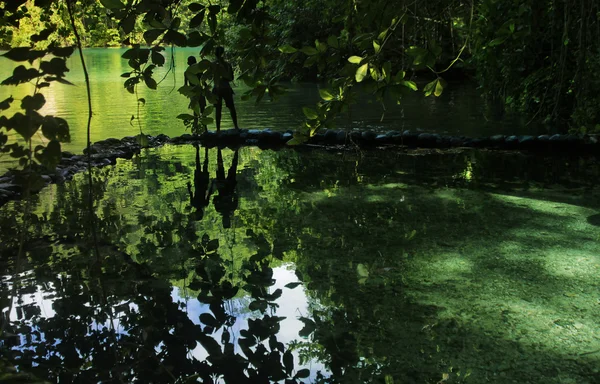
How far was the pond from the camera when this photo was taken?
2744 mm

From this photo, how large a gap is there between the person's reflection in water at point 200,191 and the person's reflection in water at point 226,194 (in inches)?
4.6

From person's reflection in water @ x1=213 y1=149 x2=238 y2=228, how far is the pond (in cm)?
4

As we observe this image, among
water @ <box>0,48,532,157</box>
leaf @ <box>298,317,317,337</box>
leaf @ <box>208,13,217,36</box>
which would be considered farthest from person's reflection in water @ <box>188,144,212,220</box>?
leaf @ <box>208,13,217,36</box>

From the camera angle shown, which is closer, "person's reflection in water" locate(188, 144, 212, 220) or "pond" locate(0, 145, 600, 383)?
"pond" locate(0, 145, 600, 383)

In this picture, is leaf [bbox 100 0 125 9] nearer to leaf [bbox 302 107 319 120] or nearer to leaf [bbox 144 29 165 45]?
leaf [bbox 144 29 165 45]

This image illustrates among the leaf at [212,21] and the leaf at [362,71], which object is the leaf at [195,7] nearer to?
the leaf at [212,21]

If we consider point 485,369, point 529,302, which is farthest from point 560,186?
point 485,369

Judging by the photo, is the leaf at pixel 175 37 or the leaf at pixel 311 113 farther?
the leaf at pixel 311 113

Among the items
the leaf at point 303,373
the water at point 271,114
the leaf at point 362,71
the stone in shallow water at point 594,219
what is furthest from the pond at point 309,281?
the water at point 271,114

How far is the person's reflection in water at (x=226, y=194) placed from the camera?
5363 mm

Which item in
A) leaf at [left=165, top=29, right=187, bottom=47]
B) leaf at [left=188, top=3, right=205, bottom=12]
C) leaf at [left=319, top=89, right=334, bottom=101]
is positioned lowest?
leaf at [left=319, top=89, right=334, bottom=101]

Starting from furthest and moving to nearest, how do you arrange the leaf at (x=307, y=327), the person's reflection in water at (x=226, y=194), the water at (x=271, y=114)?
the water at (x=271, y=114) → the person's reflection in water at (x=226, y=194) → the leaf at (x=307, y=327)

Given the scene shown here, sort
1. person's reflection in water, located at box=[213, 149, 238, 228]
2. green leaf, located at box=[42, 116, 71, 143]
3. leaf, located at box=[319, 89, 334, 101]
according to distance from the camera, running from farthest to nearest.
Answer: person's reflection in water, located at box=[213, 149, 238, 228] < leaf, located at box=[319, 89, 334, 101] < green leaf, located at box=[42, 116, 71, 143]

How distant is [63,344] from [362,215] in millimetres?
2929
